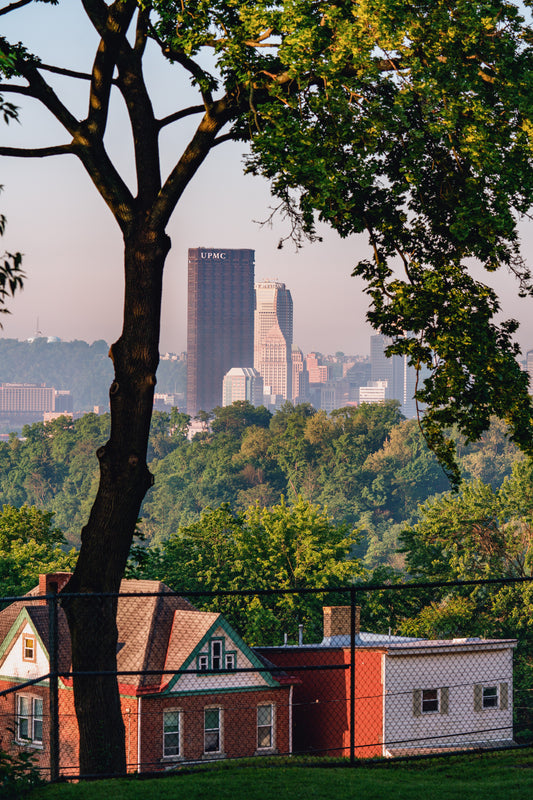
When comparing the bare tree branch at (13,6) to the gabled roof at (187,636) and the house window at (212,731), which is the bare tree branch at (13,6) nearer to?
the house window at (212,731)

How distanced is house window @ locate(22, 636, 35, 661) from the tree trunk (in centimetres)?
2772

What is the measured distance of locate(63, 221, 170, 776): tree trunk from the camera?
1365cm

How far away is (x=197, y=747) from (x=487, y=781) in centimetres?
Answer: 2520

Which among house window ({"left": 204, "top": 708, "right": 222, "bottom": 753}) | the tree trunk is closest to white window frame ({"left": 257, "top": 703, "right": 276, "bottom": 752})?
house window ({"left": 204, "top": 708, "right": 222, "bottom": 753})

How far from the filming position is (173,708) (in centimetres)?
3541

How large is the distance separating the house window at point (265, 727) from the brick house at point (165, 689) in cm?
3

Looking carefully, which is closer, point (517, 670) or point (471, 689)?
point (471, 689)

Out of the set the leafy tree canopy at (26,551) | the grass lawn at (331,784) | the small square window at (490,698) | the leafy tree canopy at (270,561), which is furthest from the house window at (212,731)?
the leafy tree canopy at (270,561)

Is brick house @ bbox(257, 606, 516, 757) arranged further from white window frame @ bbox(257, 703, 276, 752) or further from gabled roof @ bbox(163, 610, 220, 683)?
gabled roof @ bbox(163, 610, 220, 683)

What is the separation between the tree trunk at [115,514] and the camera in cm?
1365

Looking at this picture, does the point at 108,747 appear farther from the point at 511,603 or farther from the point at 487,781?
the point at 511,603

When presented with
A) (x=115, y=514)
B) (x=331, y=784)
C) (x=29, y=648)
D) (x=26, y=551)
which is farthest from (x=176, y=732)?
(x=26, y=551)

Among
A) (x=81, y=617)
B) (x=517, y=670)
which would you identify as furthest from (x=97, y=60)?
(x=517, y=670)

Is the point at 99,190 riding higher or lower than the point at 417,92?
lower
